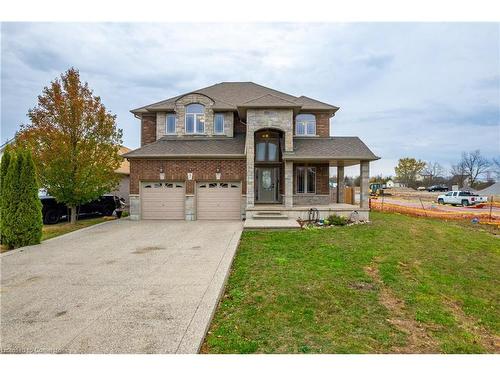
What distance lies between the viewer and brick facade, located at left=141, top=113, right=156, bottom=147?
59.2 feet

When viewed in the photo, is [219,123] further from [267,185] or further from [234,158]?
[267,185]

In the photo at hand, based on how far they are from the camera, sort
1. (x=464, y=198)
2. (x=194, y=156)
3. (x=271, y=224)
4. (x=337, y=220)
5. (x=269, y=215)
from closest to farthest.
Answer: (x=271, y=224) → (x=337, y=220) → (x=269, y=215) → (x=194, y=156) → (x=464, y=198)

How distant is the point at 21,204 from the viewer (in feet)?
29.6

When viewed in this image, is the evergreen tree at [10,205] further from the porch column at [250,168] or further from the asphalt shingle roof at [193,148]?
the porch column at [250,168]

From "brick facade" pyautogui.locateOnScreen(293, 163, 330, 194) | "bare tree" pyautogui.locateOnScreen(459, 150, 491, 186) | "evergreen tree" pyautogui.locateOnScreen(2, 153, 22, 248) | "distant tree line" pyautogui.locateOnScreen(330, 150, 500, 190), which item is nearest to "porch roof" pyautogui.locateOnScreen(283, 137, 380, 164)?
"brick facade" pyautogui.locateOnScreen(293, 163, 330, 194)

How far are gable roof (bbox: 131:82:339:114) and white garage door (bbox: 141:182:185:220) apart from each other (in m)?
5.05

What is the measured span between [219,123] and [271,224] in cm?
817

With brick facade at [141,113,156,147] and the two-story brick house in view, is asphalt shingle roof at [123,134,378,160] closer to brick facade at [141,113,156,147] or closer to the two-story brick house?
the two-story brick house

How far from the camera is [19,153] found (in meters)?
9.30

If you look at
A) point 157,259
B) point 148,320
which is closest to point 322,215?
point 157,259

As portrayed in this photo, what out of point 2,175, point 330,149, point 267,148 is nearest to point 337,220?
point 330,149

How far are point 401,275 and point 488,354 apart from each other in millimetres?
2959

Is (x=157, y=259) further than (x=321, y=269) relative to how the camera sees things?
Yes

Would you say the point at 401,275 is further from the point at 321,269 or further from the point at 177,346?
the point at 177,346
